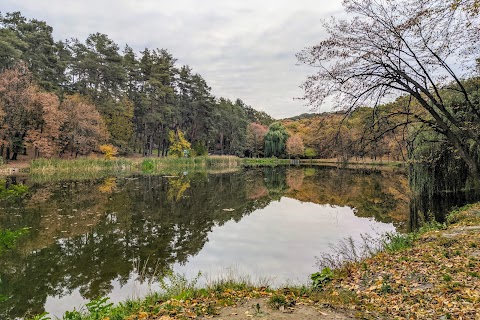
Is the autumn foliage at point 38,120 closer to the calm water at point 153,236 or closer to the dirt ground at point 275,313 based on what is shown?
the calm water at point 153,236

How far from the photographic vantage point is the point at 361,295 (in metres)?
4.69

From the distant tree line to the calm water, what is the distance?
687 inches

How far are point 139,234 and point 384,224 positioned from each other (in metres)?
9.46

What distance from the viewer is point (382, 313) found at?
3.94m

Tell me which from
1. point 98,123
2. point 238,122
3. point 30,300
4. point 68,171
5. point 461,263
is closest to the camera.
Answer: point 461,263

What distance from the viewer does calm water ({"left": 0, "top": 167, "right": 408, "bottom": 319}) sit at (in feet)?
21.5

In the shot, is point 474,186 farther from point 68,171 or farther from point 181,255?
point 68,171

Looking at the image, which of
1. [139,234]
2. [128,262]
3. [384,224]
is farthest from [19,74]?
[384,224]

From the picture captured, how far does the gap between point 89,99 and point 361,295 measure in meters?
46.0

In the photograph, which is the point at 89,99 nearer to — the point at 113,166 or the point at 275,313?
the point at 113,166

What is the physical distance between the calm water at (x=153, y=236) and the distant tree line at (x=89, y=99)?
1745 cm

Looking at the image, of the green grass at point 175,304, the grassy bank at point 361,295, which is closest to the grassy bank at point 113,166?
the green grass at point 175,304

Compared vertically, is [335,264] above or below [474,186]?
below

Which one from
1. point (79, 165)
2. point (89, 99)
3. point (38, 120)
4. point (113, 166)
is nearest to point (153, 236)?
point (79, 165)
